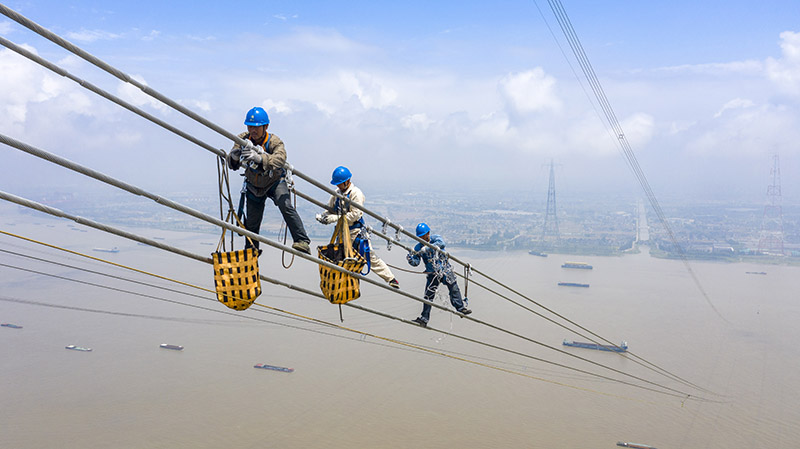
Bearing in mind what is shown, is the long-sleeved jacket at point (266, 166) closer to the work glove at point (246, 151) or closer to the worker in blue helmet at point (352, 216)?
the work glove at point (246, 151)

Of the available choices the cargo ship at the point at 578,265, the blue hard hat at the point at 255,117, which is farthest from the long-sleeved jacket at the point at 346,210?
the cargo ship at the point at 578,265

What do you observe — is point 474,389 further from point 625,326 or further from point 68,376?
point 68,376

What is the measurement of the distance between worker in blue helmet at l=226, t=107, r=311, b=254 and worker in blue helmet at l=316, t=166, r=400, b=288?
2.13ft

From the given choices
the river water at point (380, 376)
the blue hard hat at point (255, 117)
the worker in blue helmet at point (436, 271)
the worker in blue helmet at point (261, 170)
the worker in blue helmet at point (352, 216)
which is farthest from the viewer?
the river water at point (380, 376)

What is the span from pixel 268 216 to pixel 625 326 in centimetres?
6815

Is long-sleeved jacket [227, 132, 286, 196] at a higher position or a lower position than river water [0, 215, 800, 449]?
higher

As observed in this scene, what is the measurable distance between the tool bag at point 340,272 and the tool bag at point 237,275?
2.71ft

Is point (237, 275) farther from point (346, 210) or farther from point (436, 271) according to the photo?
point (436, 271)

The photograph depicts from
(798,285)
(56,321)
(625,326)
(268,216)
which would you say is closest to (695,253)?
(798,285)

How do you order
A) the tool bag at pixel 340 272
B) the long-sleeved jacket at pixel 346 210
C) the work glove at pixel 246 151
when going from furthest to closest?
the long-sleeved jacket at pixel 346 210, the tool bag at pixel 340 272, the work glove at pixel 246 151

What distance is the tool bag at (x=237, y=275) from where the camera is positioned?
3.40 m

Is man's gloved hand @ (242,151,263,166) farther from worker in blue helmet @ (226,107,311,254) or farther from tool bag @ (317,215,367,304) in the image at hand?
tool bag @ (317,215,367,304)

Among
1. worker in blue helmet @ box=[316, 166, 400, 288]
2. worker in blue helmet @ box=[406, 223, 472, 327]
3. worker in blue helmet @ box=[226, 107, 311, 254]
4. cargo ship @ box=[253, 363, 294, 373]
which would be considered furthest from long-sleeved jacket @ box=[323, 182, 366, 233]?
cargo ship @ box=[253, 363, 294, 373]

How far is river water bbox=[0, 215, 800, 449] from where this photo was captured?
20453mm
